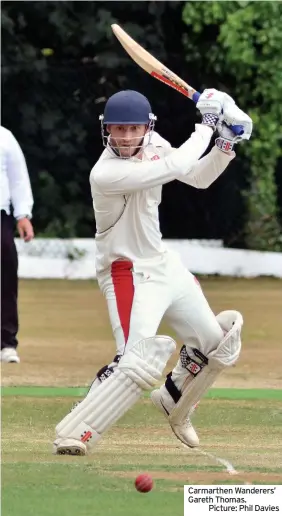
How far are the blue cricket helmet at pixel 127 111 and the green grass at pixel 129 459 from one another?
1366 millimetres

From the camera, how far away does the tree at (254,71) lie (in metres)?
16.1

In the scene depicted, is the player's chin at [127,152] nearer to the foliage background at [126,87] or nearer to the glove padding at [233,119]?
the glove padding at [233,119]

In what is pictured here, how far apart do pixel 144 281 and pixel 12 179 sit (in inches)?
125

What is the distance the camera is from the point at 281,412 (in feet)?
24.2

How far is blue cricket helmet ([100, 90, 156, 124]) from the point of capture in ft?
20.1

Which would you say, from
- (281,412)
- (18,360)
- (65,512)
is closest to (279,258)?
(18,360)

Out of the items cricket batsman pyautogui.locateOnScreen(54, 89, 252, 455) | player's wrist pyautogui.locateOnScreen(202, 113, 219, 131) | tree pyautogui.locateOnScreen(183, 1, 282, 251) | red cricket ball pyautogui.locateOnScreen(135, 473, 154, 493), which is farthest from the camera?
tree pyautogui.locateOnScreen(183, 1, 282, 251)

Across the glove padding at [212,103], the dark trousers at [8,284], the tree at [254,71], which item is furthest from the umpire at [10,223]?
the tree at [254,71]

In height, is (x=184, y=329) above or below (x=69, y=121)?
above

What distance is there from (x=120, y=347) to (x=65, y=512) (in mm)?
1431

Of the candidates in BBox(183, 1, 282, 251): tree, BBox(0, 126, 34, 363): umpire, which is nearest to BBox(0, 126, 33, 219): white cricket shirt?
BBox(0, 126, 34, 363): umpire

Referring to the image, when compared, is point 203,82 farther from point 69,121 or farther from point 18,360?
point 18,360
